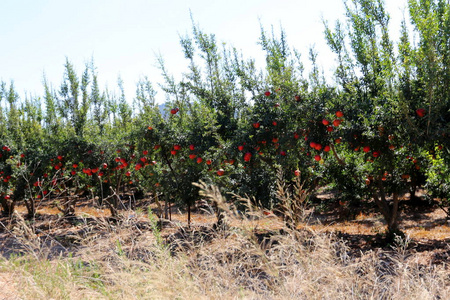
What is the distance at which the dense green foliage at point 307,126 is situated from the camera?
5324 millimetres

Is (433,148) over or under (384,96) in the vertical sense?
under

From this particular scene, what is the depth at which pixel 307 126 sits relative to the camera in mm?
6473

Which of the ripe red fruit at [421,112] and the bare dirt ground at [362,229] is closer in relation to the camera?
the ripe red fruit at [421,112]

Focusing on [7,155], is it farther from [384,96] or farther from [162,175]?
[384,96]

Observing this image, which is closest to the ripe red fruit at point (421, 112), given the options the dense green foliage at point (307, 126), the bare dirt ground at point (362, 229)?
the dense green foliage at point (307, 126)

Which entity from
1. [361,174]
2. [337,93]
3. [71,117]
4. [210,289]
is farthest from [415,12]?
[71,117]

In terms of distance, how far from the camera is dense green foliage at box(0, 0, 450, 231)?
532 centimetres

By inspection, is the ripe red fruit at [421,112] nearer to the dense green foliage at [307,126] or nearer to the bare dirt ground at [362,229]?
the dense green foliage at [307,126]

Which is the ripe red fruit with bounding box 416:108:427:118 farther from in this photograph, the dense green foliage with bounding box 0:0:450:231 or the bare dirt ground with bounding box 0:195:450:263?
the bare dirt ground with bounding box 0:195:450:263

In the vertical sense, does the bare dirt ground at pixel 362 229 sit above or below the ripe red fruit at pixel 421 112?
below

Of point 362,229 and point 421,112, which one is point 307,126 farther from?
point 362,229

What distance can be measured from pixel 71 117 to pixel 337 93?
8.13 m

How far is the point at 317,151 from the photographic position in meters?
6.78

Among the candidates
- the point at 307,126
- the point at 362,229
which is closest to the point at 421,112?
the point at 307,126
